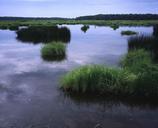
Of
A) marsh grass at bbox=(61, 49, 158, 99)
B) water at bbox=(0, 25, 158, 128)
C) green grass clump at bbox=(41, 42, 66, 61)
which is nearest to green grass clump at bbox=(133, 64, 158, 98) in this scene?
marsh grass at bbox=(61, 49, 158, 99)

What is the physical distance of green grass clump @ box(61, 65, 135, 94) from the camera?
1205cm

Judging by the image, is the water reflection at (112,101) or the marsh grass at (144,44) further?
the marsh grass at (144,44)

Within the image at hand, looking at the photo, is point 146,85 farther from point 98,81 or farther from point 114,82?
point 98,81

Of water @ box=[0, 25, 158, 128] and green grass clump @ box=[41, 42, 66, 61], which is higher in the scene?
water @ box=[0, 25, 158, 128]

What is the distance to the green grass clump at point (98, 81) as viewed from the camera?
12.1 m

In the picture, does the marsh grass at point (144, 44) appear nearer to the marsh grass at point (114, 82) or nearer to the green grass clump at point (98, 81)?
the marsh grass at point (114, 82)

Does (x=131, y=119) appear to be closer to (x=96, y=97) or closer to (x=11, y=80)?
(x=96, y=97)

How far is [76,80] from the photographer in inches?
488

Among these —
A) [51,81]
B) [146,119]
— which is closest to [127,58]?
[51,81]

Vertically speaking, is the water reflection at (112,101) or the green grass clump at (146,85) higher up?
the green grass clump at (146,85)

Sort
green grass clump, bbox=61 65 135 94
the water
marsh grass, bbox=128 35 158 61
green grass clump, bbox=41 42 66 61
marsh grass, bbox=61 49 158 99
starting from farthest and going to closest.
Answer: green grass clump, bbox=41 42 66 61 < marsh grass, bbox=128 35 158 61 < green grass clump, bbox=61 65 135 94 < marsh grass, bbox=61 49 158 99 < the water

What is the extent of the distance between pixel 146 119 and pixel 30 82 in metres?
6.75

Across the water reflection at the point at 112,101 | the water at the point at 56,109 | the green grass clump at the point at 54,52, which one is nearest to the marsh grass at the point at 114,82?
the water reflection at the point at 112,101

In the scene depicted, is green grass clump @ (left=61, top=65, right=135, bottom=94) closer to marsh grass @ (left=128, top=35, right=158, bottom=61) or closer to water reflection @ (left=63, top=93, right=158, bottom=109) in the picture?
water reflection @ (left=63, top=93, right=158, bottom=109)
